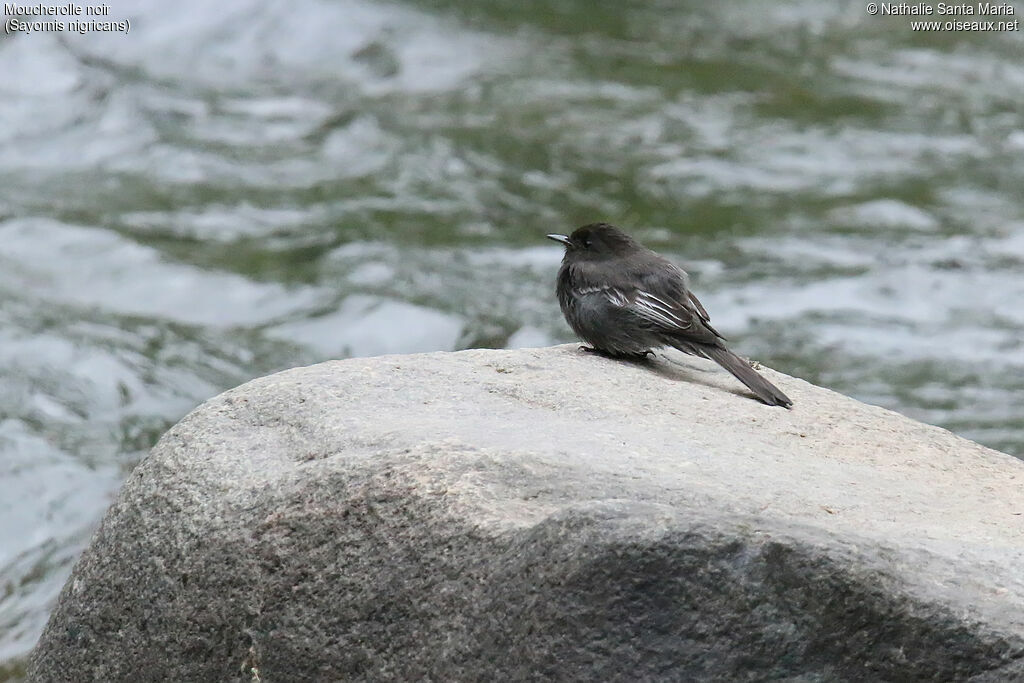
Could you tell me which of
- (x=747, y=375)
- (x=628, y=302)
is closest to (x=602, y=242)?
(x=628, y=302)

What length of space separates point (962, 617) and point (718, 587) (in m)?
0.50

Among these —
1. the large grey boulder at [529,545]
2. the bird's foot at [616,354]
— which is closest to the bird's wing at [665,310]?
the bird's foot at [616,354]

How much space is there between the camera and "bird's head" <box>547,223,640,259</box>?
6.42 meters

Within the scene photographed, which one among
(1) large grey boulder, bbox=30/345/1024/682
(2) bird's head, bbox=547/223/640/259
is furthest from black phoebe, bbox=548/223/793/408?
(1) large grey boulder, bbox=30/345/1024/682

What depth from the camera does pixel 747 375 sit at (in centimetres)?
544

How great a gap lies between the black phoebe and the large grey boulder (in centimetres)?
107

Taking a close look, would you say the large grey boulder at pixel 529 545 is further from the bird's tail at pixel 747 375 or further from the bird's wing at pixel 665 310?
the bird's wing at pixel 665 310

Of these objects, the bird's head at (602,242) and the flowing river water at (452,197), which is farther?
the flowing river water at (452,197)

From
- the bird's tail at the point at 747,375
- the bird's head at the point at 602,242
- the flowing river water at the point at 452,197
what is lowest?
the flowing river water at the point at 452,197

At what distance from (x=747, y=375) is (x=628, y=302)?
0.72 m

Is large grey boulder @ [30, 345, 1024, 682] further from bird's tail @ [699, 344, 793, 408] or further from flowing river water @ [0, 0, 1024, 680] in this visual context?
flowing river water @ [0, 0, 1024, 680]

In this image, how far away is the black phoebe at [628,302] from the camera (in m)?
5.89

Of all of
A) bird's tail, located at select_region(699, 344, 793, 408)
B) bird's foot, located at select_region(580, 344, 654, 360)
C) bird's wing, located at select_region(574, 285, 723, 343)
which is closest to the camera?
bird's tail, located at select_region(699, 344, 793, 408)

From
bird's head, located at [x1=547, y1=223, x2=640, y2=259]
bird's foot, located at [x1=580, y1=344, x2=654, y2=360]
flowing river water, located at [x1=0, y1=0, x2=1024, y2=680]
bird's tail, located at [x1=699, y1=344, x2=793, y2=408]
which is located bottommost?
flowing river water, located at [x1=0, y1=0, x2=1024, y2=680]
